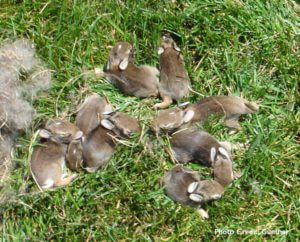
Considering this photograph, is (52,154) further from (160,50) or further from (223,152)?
(223,152)

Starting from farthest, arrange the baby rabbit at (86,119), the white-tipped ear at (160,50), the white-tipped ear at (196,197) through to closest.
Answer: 1. the white-tipped ear at (160,50)
2. the baby rabbit at (86,119)
3. the white-tipped ear at (196,197)

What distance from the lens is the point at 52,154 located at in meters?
6.20

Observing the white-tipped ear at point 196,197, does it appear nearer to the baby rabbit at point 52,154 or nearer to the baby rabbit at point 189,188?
the baby rabbit at point 189,188

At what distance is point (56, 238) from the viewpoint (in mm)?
6094

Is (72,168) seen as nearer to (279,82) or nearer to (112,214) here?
(112,214)

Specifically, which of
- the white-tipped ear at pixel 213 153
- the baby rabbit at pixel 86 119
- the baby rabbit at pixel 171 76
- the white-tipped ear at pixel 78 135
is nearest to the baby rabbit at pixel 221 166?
the white-tipped ear at pixel 213 153

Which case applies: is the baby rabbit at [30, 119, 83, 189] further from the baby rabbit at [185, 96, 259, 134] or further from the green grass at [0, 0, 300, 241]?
the baby rabbit at [185, 96, 259, 134]

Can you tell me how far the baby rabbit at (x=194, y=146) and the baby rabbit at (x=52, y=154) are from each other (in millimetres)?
891

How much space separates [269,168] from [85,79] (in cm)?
193

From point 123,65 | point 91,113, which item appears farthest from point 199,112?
point 91,113

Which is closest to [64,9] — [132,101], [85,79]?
[85,79]

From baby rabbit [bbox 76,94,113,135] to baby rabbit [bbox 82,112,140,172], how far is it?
90 millimetres

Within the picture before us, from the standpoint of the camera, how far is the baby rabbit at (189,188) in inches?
235

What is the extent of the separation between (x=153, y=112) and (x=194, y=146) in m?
0.59
